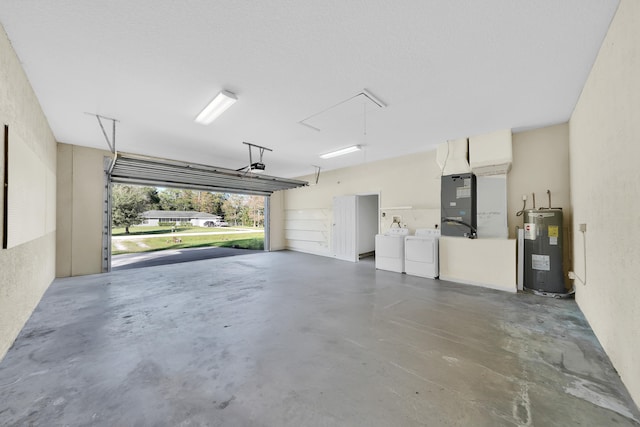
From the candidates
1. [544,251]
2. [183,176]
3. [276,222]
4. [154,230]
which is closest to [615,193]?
[544,251]

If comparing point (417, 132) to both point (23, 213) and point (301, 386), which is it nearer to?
point (301, 386)

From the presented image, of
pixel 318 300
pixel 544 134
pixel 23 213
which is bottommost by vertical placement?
pixel 318 300

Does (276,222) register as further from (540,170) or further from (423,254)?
(540,170)

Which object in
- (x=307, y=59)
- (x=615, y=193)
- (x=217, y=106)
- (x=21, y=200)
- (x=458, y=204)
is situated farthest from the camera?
(x=458, y=204)

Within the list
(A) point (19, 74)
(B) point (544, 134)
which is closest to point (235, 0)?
(A) point (19, 74)

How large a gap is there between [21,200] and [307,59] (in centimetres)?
335

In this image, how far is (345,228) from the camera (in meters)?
7.53

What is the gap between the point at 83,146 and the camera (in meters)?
5.37

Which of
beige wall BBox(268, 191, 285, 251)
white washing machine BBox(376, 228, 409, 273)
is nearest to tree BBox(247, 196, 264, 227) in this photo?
beige wall BBox(268, 191, 285, 251)

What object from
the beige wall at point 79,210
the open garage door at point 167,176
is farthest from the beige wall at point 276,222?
the beige wall at point 79,210

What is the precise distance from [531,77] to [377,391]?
3592 millimetres

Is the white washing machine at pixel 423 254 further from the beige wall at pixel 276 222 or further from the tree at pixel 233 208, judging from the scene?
the tree at pixel 233 208

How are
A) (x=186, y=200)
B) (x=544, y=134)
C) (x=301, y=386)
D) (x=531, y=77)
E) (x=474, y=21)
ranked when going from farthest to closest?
(x=186, y=200), (x=544, y=134), (x=531, y=77), (x=474, y=21), (x=301, y=386)

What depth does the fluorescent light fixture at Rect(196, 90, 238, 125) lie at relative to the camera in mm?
3020
